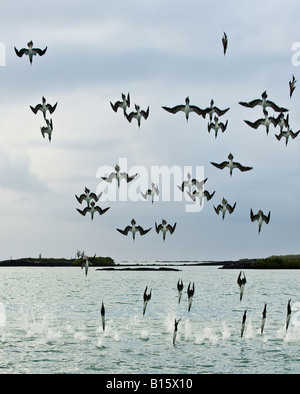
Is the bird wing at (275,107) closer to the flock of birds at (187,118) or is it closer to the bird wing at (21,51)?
the flock of birds at (187,118)

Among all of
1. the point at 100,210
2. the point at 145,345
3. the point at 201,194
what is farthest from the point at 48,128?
the point at 145,345

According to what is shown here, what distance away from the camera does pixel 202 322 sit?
2584 inches

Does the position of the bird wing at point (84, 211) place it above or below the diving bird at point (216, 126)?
below

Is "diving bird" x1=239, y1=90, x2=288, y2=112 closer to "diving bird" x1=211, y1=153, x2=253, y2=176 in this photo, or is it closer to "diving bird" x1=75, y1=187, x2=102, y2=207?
"diving bird" x1=211, y1=153, x2=253, y2=176

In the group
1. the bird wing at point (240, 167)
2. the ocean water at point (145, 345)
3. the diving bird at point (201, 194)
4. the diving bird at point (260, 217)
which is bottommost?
the ocean water at point (145, 345)

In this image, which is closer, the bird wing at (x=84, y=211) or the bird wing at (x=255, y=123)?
the bird wing at (x=84, y=211)

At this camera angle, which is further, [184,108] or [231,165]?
[231,165]

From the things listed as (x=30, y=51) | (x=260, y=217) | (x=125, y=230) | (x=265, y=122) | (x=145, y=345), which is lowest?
(x=145, y=345)

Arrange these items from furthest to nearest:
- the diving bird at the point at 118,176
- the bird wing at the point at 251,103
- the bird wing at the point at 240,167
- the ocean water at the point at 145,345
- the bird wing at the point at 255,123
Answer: the diving bird at the point at 118,176 < the bird wing at the point at 240,167 < the bird wing at the point at 255,123 < the bird wing at the point at 251,103 < the ocean water at the point at 145,345

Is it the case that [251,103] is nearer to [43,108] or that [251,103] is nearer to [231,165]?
[231,165]

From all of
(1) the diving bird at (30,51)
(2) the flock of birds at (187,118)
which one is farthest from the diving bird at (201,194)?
(1) the diving bird at (30,51)
